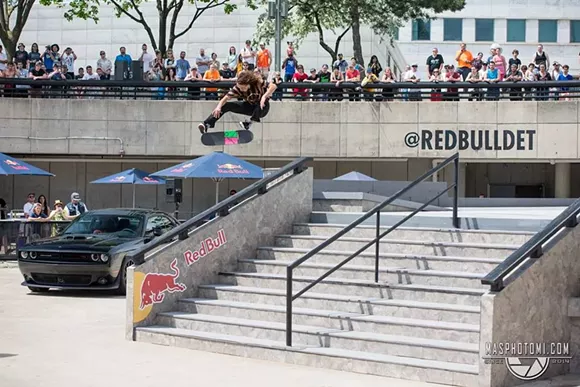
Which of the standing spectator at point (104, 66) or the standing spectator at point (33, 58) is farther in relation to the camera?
the standing spectator at point (104, 66)

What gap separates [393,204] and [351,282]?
3.57m

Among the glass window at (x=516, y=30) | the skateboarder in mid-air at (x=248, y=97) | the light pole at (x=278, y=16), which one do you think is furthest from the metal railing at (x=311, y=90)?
the glass window at (x=516, y=30)

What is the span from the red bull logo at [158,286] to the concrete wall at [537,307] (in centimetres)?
468

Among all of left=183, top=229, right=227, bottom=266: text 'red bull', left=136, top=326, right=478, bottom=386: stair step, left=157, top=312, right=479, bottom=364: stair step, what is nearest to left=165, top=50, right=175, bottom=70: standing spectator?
left=183, top=229, right=227, bottom=266: text 'red bull'

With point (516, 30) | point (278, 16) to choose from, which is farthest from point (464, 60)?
point (516, 30)

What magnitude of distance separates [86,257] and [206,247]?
Result: 4356 mm

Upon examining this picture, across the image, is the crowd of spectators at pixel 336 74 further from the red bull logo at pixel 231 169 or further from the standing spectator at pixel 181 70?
the red bull logo at pixel 231 169

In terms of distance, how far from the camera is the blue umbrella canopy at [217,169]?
23938 mm

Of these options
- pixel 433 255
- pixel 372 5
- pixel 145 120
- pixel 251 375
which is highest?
pixel 372 5

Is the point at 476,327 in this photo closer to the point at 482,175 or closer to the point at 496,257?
the point at 496,257

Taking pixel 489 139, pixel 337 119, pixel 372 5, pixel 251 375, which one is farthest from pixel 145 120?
pixel 251 375

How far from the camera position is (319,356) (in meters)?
10.6

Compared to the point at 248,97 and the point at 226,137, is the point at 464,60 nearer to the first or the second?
the point at 226,137

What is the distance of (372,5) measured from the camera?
40750 millimetres
